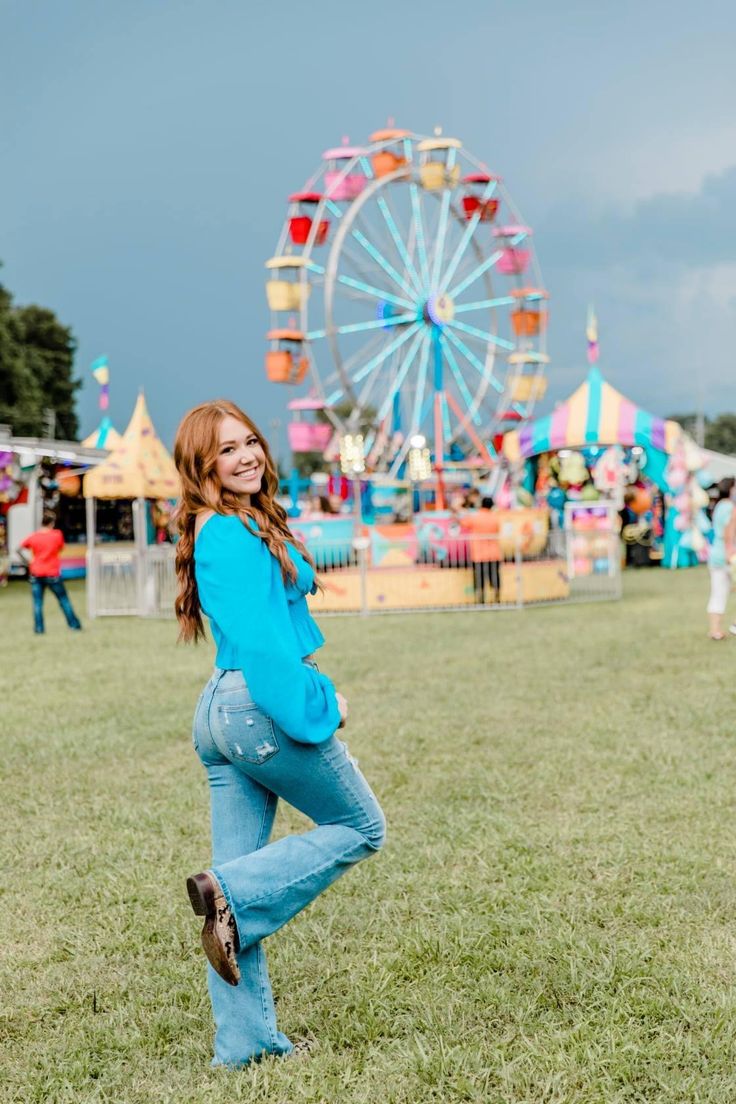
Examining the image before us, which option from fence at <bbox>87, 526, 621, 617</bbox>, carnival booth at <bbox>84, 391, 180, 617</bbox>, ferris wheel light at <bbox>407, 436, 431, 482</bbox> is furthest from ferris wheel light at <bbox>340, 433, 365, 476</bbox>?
carnival booth at <bbox>84, 391, 180, 617</bbox>

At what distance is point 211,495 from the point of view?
2.54 metres

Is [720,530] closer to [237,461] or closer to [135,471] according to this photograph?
[237,461]

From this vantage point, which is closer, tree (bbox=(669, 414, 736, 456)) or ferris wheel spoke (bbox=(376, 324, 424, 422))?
ferris wheel spoke (bbox=(376, 324, 424, 422))

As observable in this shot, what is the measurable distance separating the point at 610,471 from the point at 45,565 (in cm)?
1366

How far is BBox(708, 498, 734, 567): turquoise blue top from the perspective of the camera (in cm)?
1023

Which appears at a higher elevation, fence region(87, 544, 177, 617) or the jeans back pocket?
the jeans back pocket

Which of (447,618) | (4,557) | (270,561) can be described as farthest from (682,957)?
(4,557)

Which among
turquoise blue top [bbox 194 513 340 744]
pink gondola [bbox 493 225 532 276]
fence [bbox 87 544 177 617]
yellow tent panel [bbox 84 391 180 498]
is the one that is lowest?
fence [bbox 87 544 177 617]

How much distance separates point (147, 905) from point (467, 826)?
1.39 meters

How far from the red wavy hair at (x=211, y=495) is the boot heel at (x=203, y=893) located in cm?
61

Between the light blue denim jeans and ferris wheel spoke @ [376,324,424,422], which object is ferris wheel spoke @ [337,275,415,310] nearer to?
ferris wheel spoke @ [376,324,424,422]

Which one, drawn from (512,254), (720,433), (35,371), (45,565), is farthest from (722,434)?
(45,565)

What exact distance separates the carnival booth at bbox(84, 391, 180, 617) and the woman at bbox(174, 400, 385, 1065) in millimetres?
11893

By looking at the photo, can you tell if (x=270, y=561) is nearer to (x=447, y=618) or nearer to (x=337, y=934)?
(x=337, y=934)
